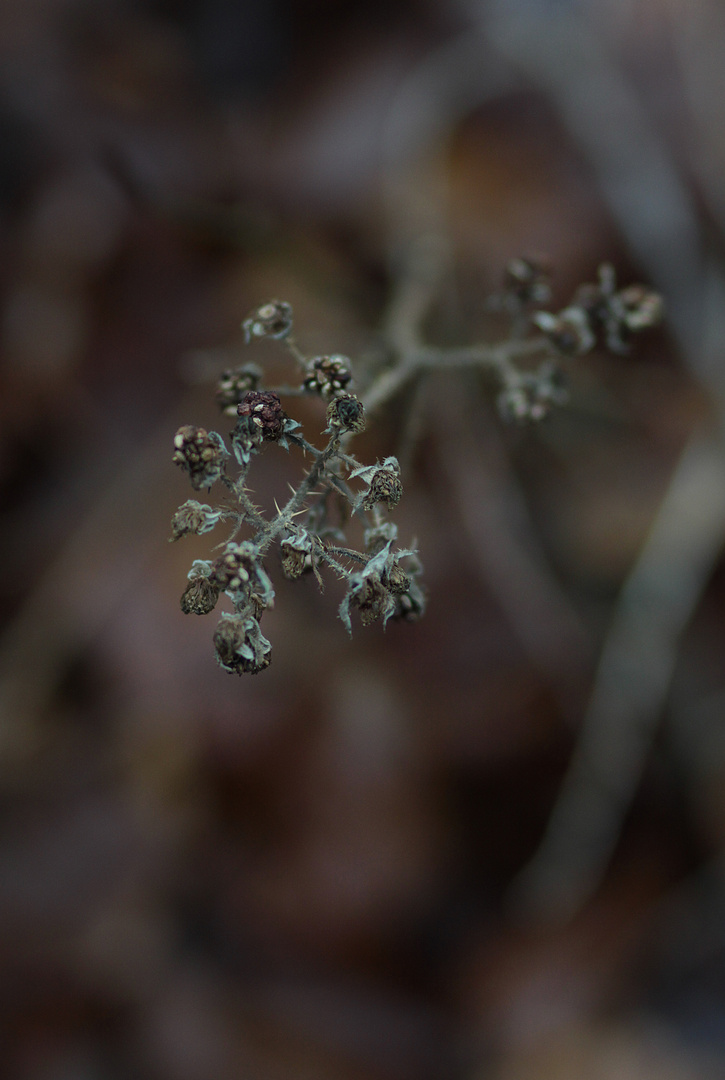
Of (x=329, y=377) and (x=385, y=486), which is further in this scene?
(x=329, y=377)

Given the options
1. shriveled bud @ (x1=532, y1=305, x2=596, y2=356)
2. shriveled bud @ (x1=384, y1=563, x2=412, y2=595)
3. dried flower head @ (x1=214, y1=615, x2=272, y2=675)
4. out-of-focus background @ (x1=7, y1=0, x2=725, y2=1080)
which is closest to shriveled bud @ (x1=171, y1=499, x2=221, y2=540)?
dried flower head @ (x1=214, y1=615, x2=272, y2=675)

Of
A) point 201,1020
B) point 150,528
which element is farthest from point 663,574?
point 201,1020

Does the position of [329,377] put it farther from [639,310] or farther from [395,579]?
[639,310]

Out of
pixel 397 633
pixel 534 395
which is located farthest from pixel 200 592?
A: pixel 397 633

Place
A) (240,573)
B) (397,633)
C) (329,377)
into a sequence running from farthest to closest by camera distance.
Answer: (397,633), (329,377), (240,573)

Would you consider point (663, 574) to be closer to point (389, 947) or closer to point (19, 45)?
point (389, 947)

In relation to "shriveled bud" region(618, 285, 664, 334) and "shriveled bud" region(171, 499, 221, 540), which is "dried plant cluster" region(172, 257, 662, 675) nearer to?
"shriveled bud" region(171, 499, 221, 540)
